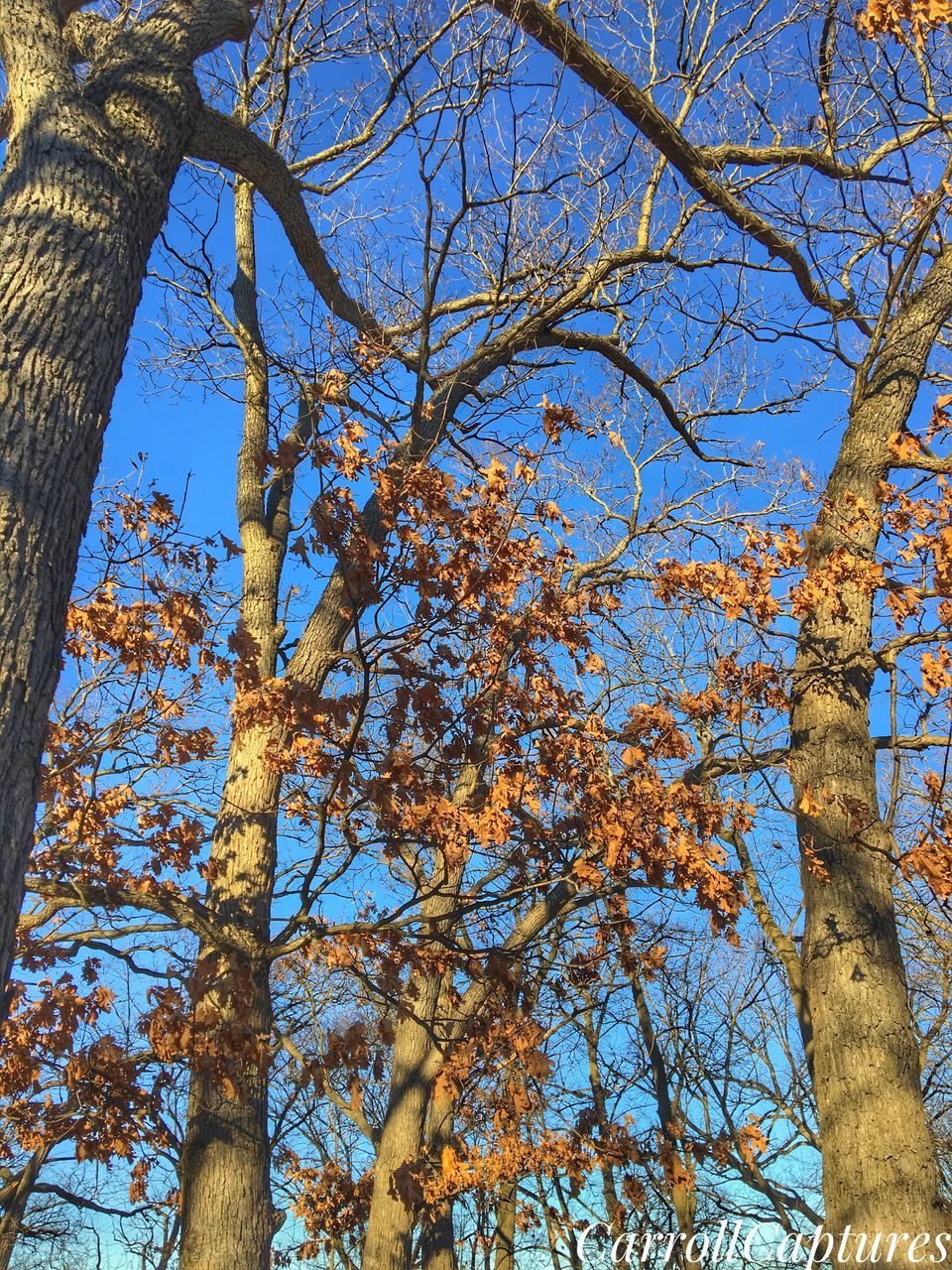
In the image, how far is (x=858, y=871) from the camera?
5379 mm

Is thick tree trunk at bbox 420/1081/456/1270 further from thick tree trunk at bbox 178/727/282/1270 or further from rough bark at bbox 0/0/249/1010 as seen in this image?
rough bark at bbox 0/0/249/1010

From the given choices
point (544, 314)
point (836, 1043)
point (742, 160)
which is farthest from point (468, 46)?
point (836, 1043)

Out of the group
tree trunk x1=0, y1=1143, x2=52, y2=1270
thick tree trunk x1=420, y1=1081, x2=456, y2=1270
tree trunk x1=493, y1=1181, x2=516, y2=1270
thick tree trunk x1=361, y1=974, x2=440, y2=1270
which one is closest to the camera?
tree trunk x1=0, y1=1143, x2=52, y2=1270

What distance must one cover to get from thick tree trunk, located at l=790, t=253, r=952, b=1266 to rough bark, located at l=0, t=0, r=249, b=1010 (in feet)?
13.1

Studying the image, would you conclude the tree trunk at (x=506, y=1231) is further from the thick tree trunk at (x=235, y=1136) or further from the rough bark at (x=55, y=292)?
the rough bark at (x=55, y=292)

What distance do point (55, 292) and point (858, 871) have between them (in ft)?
15.5

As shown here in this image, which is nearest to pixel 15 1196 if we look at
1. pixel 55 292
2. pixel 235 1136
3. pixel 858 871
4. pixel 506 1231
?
pixel 235 1136

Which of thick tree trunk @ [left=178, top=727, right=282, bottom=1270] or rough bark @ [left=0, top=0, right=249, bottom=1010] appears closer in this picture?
rough bark @ [left=0, top=0, right=249, bottom=1010]

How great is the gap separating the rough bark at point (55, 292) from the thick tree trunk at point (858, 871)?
399cm

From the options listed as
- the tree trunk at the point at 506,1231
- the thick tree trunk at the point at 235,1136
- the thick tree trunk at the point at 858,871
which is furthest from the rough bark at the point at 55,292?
the tree trunk at the point at 506,1231

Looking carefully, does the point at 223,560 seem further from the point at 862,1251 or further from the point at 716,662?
the point at 862,1251

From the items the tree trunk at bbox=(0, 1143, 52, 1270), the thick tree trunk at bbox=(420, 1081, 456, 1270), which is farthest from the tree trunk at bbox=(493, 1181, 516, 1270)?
the tree trunk at bbox=(0, 1143, 52, 1270)

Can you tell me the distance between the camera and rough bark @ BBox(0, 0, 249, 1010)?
289 cm

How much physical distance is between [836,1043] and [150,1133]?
148 inches
